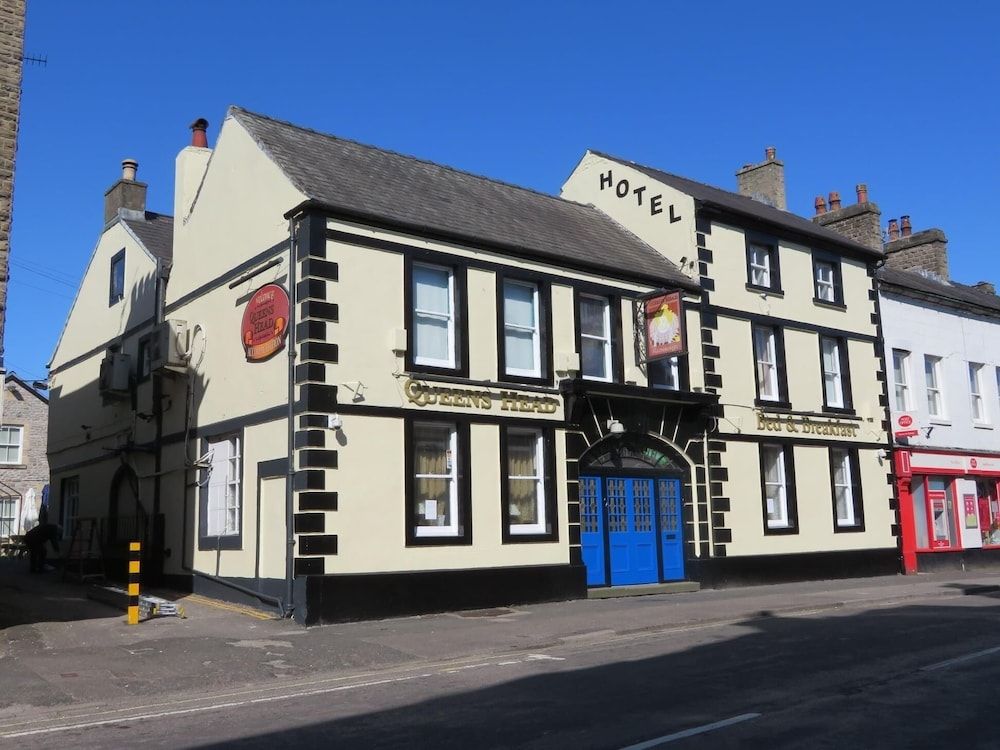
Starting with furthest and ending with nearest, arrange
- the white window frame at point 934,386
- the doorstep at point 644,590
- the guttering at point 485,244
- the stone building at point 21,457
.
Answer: the stone building at point 21,457, the white window frame at point 934,386, the doorstep at point 644,590, the guttering at point 485,244

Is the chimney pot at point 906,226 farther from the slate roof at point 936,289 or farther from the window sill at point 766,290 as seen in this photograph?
the window sill at point 766,290

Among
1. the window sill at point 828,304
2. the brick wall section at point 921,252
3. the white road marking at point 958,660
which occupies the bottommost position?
the white road marking at point 958,660

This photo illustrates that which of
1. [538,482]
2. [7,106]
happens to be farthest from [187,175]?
[538,482]

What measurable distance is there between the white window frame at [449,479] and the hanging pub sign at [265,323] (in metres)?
2.71

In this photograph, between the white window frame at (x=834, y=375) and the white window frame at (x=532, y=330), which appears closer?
the white window frame at (x=532, y=330)

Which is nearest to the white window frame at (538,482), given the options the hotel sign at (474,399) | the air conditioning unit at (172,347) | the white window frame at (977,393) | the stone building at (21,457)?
the hotel sign at (474,399)

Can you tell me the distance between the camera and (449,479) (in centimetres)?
1650

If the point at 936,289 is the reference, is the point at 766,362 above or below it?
below

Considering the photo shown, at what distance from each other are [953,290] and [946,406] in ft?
15.2

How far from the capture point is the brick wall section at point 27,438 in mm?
36438

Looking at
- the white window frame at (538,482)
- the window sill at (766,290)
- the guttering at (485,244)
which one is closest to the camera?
the guttering at (485,244)

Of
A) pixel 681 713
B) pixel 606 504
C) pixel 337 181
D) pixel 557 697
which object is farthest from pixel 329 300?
pixel 681 713

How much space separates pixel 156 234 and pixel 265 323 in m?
8.79

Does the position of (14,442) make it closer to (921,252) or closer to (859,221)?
(859,221)
